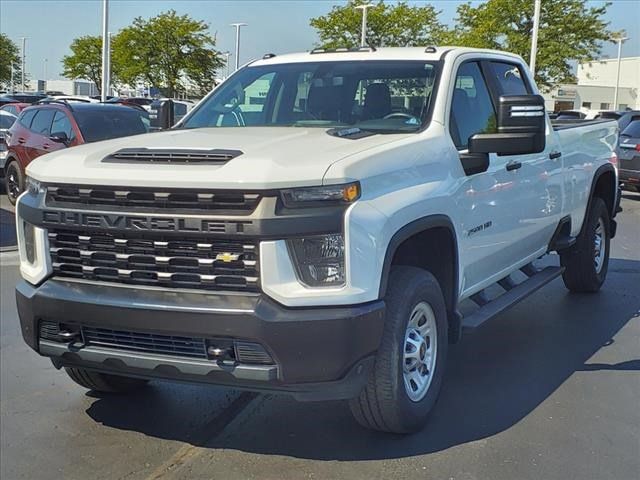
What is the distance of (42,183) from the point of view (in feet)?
11.9

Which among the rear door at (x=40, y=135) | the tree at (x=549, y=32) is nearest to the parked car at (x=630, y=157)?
the rear door at (x=40, y=135)

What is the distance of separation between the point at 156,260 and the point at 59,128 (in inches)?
341

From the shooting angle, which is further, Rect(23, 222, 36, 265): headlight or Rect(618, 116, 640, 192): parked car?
Rect(618, 116, 640, 192): parked car

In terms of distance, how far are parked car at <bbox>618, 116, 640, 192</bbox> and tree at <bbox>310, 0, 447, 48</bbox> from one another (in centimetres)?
2571

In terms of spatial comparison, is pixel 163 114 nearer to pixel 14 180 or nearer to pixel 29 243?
pixel 29 243

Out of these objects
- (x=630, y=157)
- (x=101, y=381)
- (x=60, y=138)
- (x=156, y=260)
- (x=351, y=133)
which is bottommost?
(x=101, y=381)

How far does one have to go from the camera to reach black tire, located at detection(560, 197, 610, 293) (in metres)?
6.88

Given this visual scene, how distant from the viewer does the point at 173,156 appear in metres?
3.54

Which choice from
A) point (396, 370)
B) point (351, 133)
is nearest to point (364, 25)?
point (351, 133)

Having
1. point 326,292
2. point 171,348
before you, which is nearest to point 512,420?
point 326,292

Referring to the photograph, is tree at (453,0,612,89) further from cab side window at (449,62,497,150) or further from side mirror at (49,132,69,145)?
cab side window at (449,62,497,150)

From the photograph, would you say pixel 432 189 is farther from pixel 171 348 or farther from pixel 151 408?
pixel 151 408

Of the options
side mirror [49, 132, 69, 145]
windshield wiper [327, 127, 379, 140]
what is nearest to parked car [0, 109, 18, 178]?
side mirror [49, 132, 69, 145]

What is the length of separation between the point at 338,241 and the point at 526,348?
2.84m
